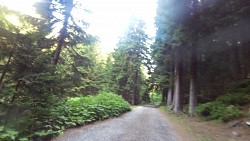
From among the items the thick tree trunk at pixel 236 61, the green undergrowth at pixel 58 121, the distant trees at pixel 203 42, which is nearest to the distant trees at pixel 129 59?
the distant trees at pixel 203 42

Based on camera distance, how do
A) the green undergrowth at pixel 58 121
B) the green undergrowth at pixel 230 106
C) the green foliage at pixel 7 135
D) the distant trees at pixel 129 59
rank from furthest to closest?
the distant trees at pixel 129 59 < the green undergrowth at pixel 230 106 < the green undergrowth at pixel 58 121 < the green foliage at pixel 7 135

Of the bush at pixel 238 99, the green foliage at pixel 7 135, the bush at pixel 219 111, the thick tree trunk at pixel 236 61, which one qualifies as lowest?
the green foliage at pixel 7 135

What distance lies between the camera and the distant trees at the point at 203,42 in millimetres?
11336

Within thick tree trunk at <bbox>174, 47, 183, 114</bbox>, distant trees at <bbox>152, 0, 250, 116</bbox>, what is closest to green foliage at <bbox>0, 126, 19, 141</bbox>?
distant trees at <bbox>152, 0, 250, 116</bbox>

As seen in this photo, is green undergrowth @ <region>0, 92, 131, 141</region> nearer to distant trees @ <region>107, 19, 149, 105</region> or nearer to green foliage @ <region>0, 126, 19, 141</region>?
green foliage @ <region>0, 126, 19, 141</region>

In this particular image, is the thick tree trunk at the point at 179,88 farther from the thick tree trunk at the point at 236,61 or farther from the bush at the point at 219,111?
the bush at the point at 219,111

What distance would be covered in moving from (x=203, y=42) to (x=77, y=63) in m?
8.11

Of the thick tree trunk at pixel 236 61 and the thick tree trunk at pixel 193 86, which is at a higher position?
the thick tree trunk at pixel 236 61

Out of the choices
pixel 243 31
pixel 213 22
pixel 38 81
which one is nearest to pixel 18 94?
pixel 38 81

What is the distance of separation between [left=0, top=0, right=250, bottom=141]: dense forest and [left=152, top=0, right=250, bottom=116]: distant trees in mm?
48

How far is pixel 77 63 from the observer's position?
1238 cm

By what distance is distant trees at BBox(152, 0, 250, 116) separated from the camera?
11336mm

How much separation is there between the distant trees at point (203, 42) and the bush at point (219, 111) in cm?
128

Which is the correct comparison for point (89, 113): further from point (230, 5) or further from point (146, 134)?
point (230, 5)
